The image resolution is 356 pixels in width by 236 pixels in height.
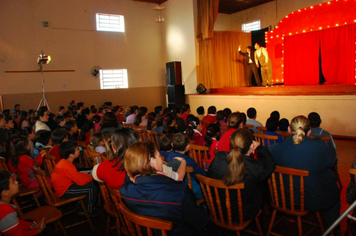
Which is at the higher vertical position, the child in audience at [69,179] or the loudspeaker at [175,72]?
the loudspeaker at [175,72]

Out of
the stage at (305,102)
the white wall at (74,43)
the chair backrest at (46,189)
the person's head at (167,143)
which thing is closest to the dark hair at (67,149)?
the chair backrest at (46,189)

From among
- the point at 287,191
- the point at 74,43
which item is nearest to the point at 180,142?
the point at 287,191

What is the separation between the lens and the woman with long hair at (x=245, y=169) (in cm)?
182

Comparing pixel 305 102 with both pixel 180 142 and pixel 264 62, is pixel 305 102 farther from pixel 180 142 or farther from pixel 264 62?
pixel 180 142

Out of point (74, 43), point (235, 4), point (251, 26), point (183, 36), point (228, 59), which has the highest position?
point (235, 4)

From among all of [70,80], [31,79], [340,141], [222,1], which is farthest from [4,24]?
[340,141]

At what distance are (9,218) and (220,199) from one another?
1.39 meters

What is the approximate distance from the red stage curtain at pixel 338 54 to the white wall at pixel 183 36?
4.08 metres

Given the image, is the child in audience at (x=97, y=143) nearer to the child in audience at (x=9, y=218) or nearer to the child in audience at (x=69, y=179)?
the child in audience at (x=69, y=179)

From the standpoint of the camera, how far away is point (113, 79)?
10281 millimetres

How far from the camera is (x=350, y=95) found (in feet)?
18.9

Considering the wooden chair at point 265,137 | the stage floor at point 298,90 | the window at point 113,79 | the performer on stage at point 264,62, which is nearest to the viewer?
the wooden chair at point 265,137

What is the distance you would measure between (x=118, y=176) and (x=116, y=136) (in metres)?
0.32

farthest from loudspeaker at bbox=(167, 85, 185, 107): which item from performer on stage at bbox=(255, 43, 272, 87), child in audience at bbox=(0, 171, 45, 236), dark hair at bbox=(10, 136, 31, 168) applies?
child in audience at bbox=(0, 171, 45, 236)
